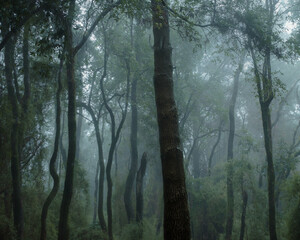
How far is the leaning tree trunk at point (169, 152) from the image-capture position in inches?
162

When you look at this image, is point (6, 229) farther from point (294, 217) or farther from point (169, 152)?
point (294, 217)

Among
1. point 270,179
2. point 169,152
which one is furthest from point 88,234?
point 169,152

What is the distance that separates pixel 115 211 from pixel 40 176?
6.53 metres

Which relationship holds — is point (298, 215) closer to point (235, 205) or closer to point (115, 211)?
point (235, 205)

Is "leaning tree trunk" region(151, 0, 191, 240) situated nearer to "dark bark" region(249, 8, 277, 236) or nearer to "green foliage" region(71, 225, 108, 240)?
"dark bark" region(249, 8, 277, 236)

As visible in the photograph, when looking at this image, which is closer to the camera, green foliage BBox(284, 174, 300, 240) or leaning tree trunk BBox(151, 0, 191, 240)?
leaning tree trunk BBox(151, 0, 191, 240)

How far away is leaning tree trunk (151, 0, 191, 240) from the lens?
4.11 m

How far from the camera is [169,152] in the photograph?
4523 mm

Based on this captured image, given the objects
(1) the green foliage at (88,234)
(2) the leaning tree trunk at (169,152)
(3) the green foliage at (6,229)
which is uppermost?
(2) the leaning tree trunk at (169,152)

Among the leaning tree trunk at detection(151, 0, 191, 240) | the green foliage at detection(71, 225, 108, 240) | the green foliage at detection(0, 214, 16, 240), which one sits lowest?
the green foliage at detection(71, 225, 108, 240)

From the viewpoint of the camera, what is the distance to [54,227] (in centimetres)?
1224

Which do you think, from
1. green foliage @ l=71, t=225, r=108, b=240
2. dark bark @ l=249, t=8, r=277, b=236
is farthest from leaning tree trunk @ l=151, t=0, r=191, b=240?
green foliage @ l=71, t=225, r=108, b=240

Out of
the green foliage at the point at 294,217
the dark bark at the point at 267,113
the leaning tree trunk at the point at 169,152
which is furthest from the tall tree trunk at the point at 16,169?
the green foliage at the point at 294,217

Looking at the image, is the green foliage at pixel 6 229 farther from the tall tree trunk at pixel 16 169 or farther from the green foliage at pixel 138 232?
the green foliage at pixel 138 232
